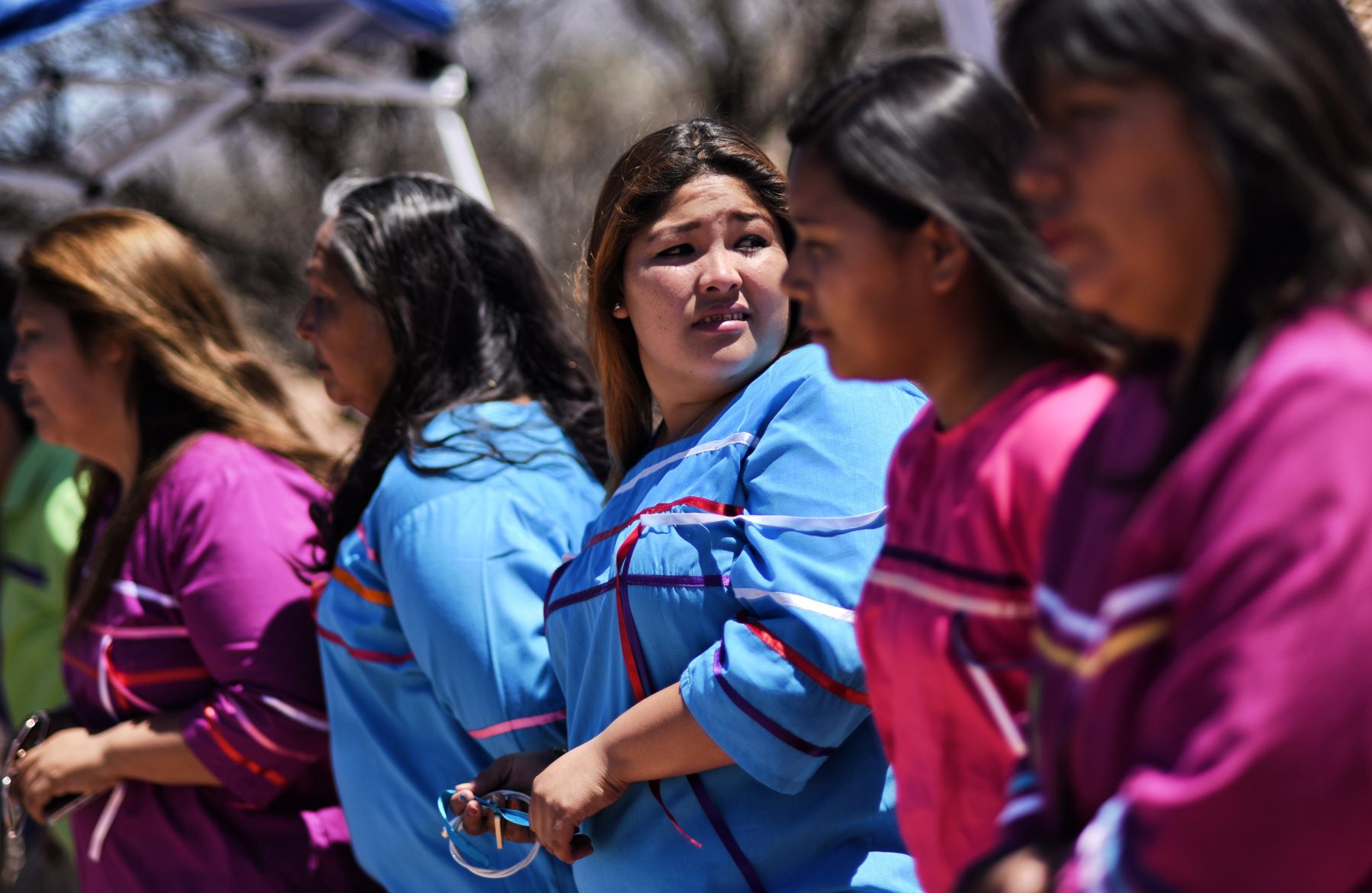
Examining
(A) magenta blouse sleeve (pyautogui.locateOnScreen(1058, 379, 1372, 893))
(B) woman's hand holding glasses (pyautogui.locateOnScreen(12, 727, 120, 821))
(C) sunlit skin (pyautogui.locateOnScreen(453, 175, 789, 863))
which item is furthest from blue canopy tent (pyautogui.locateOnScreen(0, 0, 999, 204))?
(A) magenta blouse sleeve (pyautogui.locateOnScreen(1058, 379, 1372, 893))

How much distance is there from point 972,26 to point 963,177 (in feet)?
5.20

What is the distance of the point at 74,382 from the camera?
2967 millimetres

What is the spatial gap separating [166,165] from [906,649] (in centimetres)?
970

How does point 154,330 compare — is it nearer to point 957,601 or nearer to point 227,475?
point 227,475

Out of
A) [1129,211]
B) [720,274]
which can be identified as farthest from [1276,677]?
[720,274]

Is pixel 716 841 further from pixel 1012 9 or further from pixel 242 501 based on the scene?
pixel 242 501

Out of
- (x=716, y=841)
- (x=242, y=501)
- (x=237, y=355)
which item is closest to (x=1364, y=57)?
(x=716, y=841)

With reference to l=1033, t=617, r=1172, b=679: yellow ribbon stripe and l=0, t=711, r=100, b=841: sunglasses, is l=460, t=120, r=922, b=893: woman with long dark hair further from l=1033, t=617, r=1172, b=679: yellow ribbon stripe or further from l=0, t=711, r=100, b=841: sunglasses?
l=0, t=711, r=100, b=841: sunglasses

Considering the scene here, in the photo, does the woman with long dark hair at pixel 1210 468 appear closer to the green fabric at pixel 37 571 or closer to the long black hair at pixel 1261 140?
the long black hair at pixel 1261 140

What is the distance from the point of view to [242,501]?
2.76 meters

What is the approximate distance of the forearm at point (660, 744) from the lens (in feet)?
5.82

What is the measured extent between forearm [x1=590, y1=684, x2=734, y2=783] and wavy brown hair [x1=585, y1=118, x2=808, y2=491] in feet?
1.60

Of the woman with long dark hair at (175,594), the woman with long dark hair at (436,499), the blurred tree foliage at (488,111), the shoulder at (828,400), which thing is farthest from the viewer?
the blurred tree foliage at (488,111)

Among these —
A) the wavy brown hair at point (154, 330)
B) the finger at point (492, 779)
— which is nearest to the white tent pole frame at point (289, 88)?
the wavy brown hair at point (154, 330)
